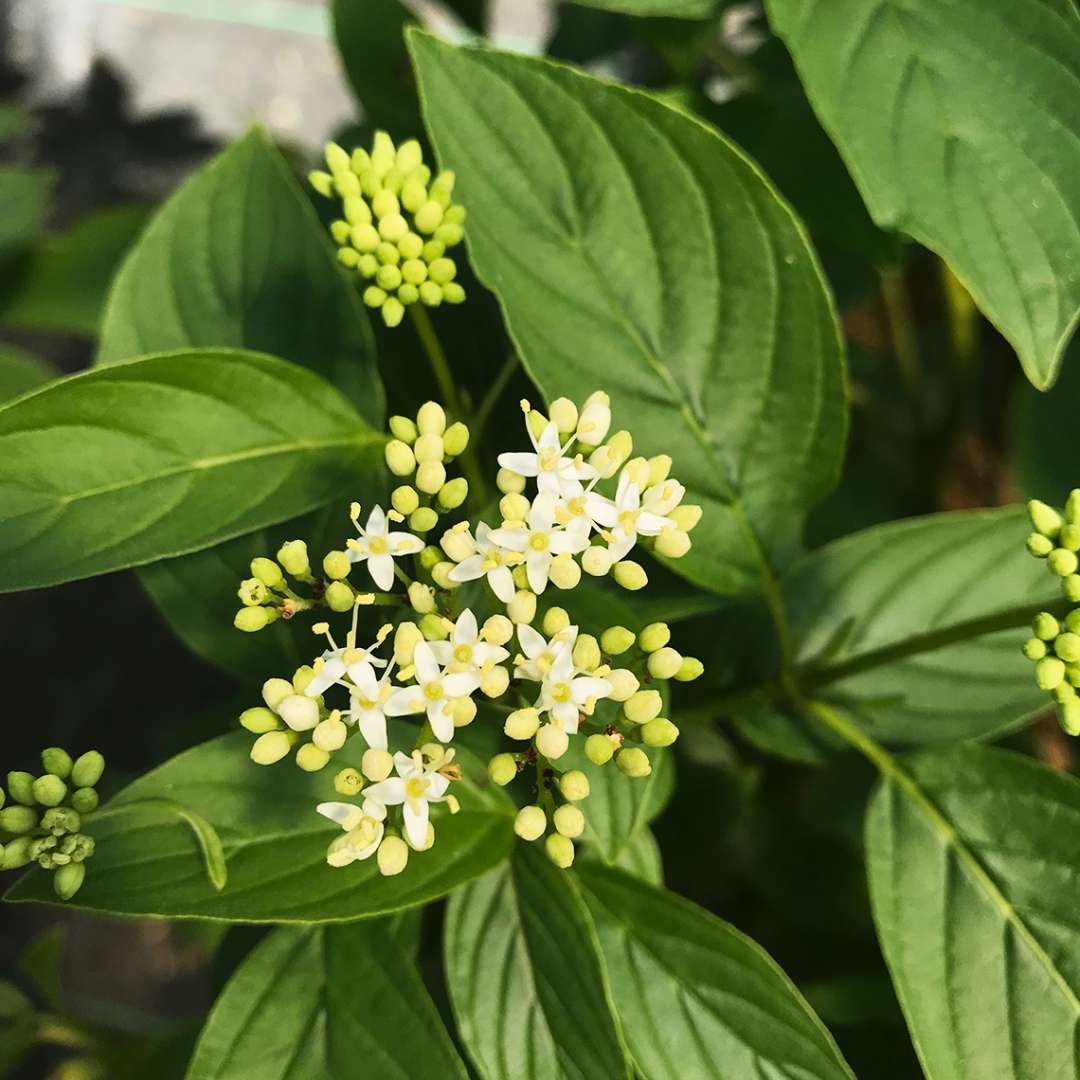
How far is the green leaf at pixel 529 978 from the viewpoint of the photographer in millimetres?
634

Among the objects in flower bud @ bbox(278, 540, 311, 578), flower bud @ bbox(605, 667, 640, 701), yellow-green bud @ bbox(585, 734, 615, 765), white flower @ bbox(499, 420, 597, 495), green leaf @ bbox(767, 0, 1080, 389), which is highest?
green leaf @ bbox(767, 0, 1080, 389)

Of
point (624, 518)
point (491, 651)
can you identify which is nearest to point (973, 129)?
point (624, 518)

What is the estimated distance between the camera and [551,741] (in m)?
0.56

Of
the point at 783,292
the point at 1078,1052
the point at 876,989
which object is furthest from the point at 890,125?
the point at 876,989

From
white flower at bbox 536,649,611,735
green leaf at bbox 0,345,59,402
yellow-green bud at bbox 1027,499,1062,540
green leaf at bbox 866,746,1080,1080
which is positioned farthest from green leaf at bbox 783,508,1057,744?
green leaf at bbox 0,345,59,402

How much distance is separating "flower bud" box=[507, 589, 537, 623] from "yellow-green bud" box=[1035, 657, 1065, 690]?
0.96 ft

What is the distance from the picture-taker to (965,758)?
741mm

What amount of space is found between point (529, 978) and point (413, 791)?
20 centimetres

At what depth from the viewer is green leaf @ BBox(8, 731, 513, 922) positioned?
59 cm

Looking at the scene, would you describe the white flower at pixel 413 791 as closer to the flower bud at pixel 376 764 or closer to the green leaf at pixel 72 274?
the flower bud at pixel 376 764

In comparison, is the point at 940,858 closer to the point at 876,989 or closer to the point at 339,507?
the point at 876,989

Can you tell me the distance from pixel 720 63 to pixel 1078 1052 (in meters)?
1.03

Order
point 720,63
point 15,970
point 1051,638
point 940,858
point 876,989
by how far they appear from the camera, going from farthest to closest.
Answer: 1. point 15,970
2. point 720,63
3. point 876,989
4. point 940,858
5. point 1051,638

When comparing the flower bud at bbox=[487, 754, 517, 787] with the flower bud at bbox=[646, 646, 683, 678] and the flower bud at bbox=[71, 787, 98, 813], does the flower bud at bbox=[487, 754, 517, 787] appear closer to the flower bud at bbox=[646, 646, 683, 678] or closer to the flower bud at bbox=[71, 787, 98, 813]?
the flower bud at bbox=[646, 646, 683, 678]
